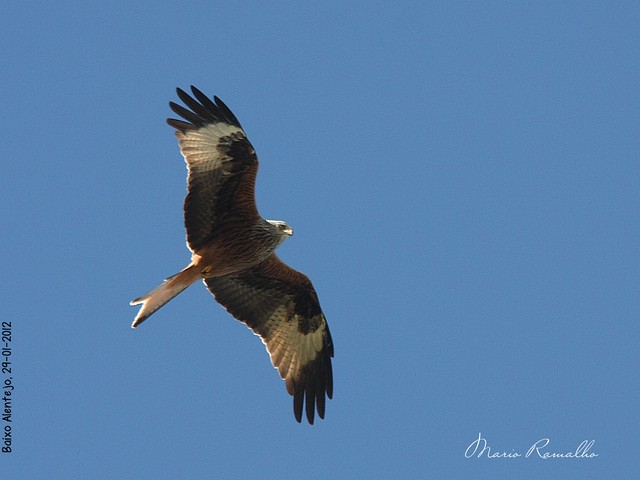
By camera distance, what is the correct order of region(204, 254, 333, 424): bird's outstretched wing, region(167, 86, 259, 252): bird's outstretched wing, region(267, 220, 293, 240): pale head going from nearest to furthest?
region(167, 86, 259, 252): bird's outstretched wing, region(267, 220, 293, 240): pale head, region(204, 254, 333, 424): bird's outstretched wing

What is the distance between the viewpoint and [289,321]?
1370 cm

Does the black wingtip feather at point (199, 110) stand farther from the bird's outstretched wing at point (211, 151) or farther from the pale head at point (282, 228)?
the pale head at point (282, 228)

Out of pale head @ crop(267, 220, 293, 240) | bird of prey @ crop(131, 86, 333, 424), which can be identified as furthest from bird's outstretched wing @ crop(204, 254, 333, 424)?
pale head @ crop(267, 220, 293, 240)

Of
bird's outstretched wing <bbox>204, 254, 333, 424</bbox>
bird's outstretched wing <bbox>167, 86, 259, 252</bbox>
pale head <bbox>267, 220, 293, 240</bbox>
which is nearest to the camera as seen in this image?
bird's outstretched wing <bbox>167, 86, 259, 252</bbox>

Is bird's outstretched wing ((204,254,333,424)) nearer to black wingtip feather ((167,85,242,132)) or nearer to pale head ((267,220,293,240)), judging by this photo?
pale head ((267,220,293,240))

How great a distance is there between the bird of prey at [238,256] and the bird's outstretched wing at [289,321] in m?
0.01

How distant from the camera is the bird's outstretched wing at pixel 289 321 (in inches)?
525

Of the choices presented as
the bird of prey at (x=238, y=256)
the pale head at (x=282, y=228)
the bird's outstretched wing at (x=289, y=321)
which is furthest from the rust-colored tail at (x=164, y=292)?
the pale head at (x=282, y=228)

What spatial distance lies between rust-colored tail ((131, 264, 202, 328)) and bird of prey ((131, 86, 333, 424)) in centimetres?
1

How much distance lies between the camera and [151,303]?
40.0ft

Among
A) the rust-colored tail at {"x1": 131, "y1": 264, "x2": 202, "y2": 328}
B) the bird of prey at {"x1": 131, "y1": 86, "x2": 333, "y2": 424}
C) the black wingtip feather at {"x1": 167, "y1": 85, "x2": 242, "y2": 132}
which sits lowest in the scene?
the rust-colored tail at {"x1": 131, "y1": 264, "x2": 202, "y2": 328}

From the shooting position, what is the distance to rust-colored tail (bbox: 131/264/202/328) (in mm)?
12145

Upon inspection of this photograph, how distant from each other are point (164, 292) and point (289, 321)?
2081 mm

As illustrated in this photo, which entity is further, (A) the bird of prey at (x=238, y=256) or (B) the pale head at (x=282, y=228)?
(B) the pale head at (x=282, y=228)
